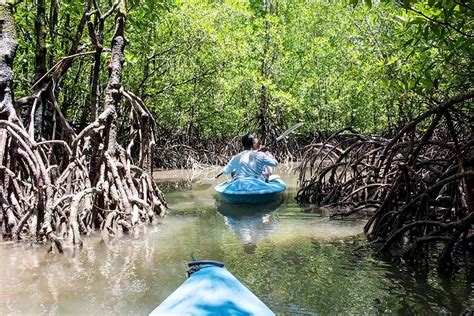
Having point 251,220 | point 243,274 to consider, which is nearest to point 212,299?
point 243,274

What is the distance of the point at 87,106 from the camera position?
33.3ft

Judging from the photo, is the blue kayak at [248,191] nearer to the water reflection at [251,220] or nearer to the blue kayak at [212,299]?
the water reflection at [251,220]

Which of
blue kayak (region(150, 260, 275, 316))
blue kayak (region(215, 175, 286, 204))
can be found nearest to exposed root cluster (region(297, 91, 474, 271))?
blue kayak (region(215, 175, 286, 204))

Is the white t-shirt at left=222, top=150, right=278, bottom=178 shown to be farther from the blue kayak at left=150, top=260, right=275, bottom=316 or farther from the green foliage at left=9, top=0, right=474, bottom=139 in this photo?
the blue kayak at left=150, top=260, right=275, bottom=316

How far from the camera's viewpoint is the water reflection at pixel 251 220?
219 inches

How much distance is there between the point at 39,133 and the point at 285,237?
3411 millimetres

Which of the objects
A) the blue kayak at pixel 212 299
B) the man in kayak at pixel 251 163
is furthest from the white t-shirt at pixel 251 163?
the blue kayak at pixel 212 299

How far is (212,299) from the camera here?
7.37 feet

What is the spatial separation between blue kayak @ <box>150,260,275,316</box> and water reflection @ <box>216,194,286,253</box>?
2499mm

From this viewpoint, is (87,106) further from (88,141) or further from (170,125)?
(170,125)

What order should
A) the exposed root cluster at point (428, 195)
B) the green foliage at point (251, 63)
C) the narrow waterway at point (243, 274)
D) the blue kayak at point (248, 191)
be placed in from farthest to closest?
the green foliage at point (251, 63) → the blue kayak at point (248, 191) → the exposed root cluster at point (428, 195) → the narrow waterway at point (243, 274)

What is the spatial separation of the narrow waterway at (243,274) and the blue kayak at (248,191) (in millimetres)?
1705

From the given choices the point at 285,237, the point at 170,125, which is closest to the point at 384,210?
the point at 285,237

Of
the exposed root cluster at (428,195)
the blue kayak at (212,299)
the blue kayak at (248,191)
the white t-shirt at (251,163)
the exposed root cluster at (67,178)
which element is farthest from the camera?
the white t-shirt at (251,163)
